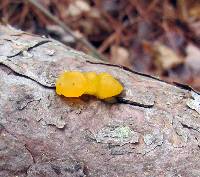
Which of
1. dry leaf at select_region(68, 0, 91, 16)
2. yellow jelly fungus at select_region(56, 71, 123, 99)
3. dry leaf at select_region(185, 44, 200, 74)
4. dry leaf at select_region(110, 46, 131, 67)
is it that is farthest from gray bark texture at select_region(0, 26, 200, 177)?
dry leaf at select_region(68, 0, 91, 16)

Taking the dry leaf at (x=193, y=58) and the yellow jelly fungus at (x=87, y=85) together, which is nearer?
the yellow jelly fungus at (x=87, y=85)

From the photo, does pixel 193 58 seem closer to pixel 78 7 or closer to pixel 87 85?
pixel 78 7

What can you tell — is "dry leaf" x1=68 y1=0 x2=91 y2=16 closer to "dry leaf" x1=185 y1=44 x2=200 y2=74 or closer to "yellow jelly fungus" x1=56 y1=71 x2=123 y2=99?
"dry leaf" x1=185 y1=44 x2=200 y2=74

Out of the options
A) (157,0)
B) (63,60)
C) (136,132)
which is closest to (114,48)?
(157,0)

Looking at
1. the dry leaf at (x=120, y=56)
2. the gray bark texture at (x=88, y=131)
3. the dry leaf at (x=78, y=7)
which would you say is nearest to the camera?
the gray bark texture at (x=88, y=131)

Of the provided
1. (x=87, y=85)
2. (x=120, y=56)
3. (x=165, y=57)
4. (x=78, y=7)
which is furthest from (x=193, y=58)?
(x=87, y=85)

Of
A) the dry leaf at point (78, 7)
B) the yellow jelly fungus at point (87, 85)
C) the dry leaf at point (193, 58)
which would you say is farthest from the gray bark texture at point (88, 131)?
the dry leaf at point (78, 7)

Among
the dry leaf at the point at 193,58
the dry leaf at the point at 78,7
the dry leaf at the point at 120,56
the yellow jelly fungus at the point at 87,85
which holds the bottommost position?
the dry leaf at the point at 120,56

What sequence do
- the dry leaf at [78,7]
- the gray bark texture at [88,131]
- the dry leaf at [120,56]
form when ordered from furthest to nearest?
1. the dry leaf at [78,7]
2. the dry leaf at [120,56]
3. the gray bark texture at [88,131]

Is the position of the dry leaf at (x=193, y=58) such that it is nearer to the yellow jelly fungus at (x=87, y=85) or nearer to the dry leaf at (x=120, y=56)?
the dry leaf at (x=120, y=56)
